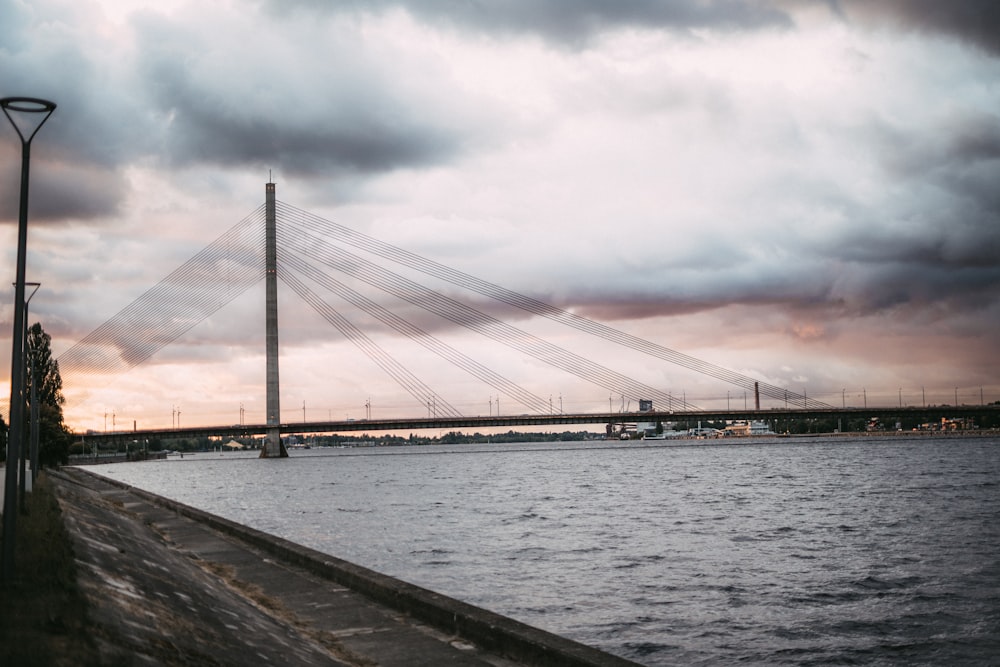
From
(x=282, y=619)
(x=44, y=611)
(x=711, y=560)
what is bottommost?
(x=711, y=560)

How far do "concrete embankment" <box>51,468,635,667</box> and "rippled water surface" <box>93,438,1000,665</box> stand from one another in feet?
14.6

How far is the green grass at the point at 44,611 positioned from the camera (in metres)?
5.69

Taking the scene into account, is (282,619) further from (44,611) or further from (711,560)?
(711,560)

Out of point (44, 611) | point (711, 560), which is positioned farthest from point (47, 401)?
point (44, 611)

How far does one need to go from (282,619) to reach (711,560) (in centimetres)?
1588

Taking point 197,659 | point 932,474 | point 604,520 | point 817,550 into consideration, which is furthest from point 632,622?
point 932,474

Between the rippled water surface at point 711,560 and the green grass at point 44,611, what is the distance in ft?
29.3

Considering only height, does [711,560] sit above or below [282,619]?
below

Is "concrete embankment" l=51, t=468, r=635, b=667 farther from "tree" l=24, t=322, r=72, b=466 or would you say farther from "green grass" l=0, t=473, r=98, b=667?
"tree" l=24, t=322, r=72, b=466

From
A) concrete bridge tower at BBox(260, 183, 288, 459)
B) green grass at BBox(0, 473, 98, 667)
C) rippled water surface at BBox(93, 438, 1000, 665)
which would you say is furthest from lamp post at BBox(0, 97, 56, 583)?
concrete bridge tower at BBox(260, 183, 288, 459)

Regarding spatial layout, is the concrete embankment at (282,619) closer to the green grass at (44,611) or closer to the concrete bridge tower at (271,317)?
the green grass at (44,611)

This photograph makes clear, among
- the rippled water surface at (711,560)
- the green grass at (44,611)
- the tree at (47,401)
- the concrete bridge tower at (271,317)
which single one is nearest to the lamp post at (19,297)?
the green grass at (44,611)

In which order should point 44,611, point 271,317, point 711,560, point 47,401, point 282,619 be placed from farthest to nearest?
point 271,317
point 47,401
point 711,560
point 282,619
point 44,611

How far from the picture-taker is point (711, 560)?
2431 cm
